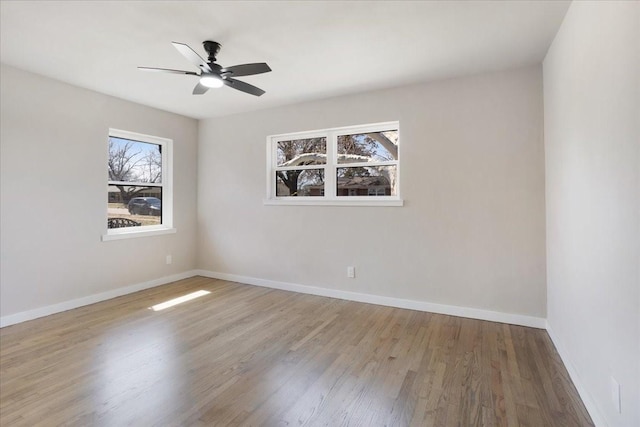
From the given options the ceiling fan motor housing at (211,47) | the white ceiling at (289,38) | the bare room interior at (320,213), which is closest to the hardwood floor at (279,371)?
the bare room interior at (320,213)

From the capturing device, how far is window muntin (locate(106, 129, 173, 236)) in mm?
4086

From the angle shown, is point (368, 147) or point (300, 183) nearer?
point (368, 147)

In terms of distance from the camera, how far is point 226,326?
3.05 m

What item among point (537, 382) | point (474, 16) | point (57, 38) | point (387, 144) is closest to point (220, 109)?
point (57, 38)

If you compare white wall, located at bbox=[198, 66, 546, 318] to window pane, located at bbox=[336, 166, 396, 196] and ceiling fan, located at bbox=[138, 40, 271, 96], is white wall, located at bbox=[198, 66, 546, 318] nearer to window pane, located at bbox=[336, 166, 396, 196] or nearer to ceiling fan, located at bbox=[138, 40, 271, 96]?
window pane, located at bbox=[336, 166, 396, 196]

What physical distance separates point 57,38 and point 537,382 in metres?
4.31

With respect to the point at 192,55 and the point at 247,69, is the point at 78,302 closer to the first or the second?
the point at 192,55

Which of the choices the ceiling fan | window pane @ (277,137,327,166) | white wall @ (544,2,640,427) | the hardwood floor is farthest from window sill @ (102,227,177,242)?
white wall @ (544,2,640,427)

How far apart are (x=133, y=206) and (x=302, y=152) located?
2.43 meters

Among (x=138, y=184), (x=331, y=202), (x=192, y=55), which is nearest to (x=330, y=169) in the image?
(x=331, y=202)

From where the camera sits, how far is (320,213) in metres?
4.06

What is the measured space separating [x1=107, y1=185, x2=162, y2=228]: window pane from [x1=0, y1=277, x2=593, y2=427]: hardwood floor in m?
1.27

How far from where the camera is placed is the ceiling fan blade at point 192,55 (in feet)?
7.10

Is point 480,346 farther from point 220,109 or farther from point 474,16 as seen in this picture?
point 220,109
